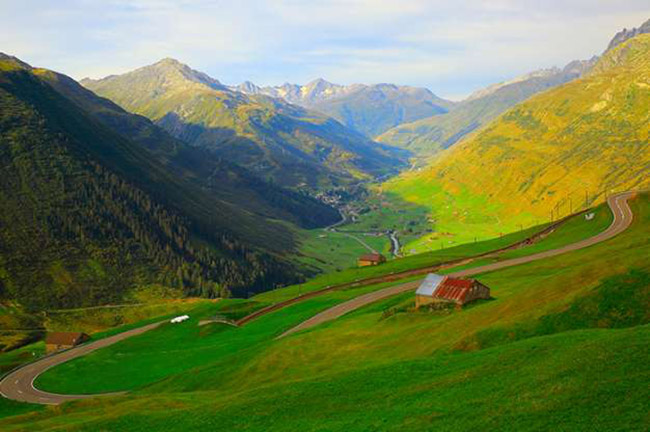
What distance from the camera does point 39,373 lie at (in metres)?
109

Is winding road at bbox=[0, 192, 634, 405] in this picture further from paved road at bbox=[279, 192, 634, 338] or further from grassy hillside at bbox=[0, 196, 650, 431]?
grassy hillside at bbox=[0, 196, 650, 431]

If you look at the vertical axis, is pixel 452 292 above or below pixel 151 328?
above

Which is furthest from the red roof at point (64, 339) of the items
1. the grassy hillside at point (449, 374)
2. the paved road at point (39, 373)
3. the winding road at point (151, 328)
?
the grassy hillside at point (449, 374)

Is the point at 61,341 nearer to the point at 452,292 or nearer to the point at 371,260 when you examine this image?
the point at 371,260

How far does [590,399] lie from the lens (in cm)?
2931

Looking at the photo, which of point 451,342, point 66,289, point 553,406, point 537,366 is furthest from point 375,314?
point 66,289

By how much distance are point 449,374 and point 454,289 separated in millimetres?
41364

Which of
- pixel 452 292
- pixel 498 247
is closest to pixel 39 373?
pixel 452 292

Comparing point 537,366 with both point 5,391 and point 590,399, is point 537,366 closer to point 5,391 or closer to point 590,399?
point 590,399

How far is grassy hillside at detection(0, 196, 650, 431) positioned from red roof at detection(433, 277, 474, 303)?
10.5 ft

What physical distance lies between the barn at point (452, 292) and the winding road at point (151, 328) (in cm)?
2588

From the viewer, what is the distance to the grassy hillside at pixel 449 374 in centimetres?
3058

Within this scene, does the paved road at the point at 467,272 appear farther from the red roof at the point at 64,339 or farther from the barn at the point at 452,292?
the red roof at the point at 64,339

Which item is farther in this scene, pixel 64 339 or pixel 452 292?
pixel 64 339
